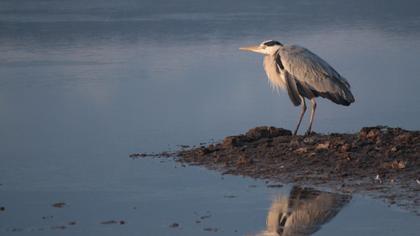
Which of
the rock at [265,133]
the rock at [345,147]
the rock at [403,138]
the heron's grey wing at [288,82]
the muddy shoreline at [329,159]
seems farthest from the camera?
the heron's grey wing at [288,82]

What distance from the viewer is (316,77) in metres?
10.8

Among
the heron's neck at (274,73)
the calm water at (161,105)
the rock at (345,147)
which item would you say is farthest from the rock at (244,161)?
the heron's neck at (274,73)

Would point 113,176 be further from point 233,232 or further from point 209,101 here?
point 209,101

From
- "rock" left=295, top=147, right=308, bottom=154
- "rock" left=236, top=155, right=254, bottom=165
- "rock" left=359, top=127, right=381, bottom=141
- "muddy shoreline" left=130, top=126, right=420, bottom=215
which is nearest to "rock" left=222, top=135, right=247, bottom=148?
"muddy shoreline" left=130, top=126, right=420, bottom=215

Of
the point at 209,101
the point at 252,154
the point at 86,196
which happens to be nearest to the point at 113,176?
the point at 86,196

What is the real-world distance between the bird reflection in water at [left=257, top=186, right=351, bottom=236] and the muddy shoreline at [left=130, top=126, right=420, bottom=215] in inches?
10.0

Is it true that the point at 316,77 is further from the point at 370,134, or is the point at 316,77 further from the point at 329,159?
the point at 329,159

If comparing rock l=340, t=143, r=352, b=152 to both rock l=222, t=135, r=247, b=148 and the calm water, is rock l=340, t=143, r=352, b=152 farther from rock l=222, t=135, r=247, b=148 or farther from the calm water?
rock l=222, t=135, r=247, b=148

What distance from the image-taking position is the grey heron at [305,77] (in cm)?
1075

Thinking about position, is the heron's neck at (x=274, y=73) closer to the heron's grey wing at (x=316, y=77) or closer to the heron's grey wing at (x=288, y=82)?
the heron's grey wing at (x=288, y=82)

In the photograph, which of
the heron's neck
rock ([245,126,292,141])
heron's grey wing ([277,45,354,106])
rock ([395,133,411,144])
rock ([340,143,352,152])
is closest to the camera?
rock ([340,143,352,152])

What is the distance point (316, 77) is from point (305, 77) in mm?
123

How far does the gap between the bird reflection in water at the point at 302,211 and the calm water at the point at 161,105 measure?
10 centimetres

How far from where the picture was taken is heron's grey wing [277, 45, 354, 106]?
10.7 metres
